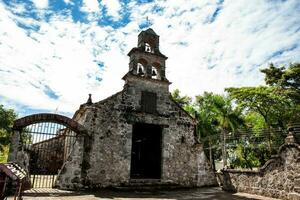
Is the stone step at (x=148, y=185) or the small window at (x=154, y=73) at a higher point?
the small window at (x=154, y=73)

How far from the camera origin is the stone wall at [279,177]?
980 centimetres

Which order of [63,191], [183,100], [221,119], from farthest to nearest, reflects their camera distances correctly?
[183,100], [221,119], [63,191]

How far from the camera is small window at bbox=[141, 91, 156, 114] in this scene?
45.7ft

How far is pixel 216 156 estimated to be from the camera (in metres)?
33.7

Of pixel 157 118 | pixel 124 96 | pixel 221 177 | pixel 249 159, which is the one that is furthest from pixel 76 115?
pixel 249 159

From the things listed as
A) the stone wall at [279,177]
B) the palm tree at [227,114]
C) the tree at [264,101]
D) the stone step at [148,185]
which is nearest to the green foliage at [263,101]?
the tree at [264,101]

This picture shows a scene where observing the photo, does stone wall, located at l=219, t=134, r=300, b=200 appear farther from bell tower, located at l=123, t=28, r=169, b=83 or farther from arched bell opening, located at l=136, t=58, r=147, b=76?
arched bell opening, located at l=136, t=58, r=147, b=76

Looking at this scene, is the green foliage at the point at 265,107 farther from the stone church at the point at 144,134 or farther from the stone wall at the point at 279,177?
the stone wall at the point at 279,177

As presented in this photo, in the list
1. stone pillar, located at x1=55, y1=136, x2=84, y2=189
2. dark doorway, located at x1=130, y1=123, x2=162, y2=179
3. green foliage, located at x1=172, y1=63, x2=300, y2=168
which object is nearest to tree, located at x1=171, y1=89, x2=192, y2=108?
green foliage, located at x1=172, y1=63, x2=300, y2=168

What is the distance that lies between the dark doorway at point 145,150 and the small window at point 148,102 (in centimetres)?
111

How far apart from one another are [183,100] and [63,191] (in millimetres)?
22828

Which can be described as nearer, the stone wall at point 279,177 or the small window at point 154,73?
the stone wall at point 279,177

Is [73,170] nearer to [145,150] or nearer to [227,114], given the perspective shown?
[145,150]

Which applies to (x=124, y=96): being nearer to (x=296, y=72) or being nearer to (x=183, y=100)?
(x=296, y=72)
